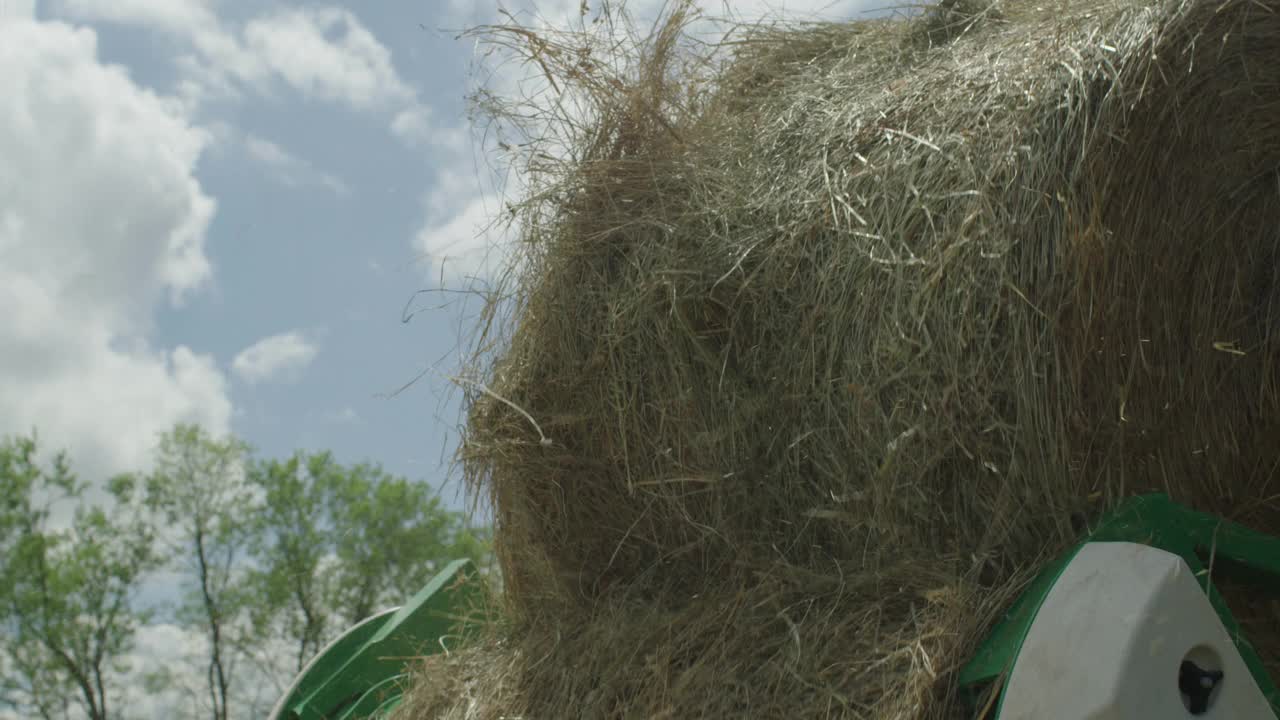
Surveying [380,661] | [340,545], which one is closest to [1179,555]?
[380,661]

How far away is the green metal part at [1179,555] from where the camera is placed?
2.06 metres

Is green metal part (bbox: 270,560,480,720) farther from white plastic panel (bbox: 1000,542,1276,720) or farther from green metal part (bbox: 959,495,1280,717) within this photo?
white plastic panel (bbox: 1000,542,1276,720)

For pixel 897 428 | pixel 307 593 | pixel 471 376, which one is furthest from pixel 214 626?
pixel 897 428

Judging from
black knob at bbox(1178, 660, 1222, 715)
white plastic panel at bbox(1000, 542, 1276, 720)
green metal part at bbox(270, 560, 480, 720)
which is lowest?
black knob at bbox(1178, 660, 1222, 715)

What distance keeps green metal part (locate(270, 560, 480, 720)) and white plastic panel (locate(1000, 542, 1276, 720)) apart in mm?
2154

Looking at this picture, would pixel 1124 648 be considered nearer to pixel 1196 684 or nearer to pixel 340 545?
pixel 1196 684

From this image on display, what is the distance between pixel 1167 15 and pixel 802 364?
1.03 meters

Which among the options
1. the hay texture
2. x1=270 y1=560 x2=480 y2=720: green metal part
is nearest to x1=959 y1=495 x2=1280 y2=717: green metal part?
the hay texture

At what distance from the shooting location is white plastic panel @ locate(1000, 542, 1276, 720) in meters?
1.85

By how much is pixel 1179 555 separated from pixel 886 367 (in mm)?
647

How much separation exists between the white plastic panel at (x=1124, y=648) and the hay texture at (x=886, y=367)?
0.21 metres

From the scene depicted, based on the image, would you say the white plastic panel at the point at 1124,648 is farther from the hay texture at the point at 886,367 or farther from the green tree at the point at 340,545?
the green tree at the point at 340,545

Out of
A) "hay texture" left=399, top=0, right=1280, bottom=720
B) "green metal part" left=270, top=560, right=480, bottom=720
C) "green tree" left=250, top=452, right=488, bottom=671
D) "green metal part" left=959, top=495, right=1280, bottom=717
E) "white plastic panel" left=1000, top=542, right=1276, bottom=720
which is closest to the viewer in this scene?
"white plastic panel" left=1000, top=542, right=1276, bottom=720

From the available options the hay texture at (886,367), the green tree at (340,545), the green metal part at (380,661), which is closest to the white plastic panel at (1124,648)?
the hay texture at (886,367)
